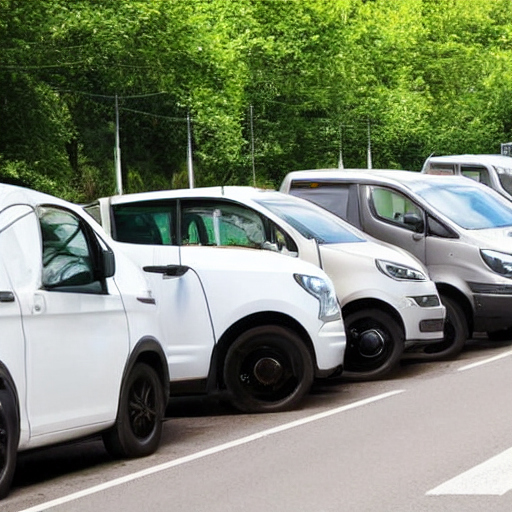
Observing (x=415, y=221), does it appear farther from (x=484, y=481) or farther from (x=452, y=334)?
(x=484, y=481)

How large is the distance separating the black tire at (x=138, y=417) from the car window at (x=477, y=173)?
1966cm

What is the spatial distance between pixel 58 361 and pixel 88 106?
66.2m

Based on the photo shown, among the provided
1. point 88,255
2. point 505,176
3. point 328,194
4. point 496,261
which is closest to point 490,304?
point 496,261

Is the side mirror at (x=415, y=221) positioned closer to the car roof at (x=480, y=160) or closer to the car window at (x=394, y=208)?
the car window at (x=394, y=208)

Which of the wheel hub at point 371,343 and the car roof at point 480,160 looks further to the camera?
the car roof at point 480,160

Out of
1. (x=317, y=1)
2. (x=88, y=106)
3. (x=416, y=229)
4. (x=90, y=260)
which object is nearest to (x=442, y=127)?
(x=317, y=1)

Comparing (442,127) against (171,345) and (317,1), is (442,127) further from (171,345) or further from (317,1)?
(171,345)

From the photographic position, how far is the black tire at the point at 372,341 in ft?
48.8

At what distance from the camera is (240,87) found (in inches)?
3172

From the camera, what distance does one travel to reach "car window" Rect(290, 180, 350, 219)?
57.4 ft

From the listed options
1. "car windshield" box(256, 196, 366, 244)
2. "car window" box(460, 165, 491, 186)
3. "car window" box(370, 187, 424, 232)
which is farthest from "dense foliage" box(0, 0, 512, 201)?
"car windshield" box(256, 196, 366, 244)

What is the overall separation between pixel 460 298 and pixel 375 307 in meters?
2.35

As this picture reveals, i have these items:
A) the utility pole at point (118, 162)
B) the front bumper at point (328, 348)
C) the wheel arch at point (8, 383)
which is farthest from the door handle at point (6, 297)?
the utility pole at point (118, 162)

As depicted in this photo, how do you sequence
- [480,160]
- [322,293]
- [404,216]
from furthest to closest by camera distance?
1. [480,160]
2. [404,216]
3. [322,293]
